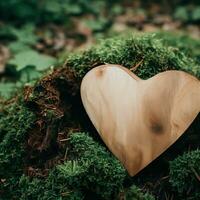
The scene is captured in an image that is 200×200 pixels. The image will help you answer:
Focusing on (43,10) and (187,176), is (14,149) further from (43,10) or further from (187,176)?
(43,10)

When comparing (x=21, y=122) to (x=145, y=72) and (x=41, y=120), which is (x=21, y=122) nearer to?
(x=41, y=120)

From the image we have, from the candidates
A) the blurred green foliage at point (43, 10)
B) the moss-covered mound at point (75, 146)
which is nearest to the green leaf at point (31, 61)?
the moss-covered mound at point (75, 146)

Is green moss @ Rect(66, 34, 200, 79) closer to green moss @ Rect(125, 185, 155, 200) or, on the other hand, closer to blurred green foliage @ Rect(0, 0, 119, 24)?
green moss @ Rect(125, 185, 155, 200)

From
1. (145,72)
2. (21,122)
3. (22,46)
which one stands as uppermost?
(145,72)

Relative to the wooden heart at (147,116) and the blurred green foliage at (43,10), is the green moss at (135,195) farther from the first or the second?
the blurred green foliage at (43,10)

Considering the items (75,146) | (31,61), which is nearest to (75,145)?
(75,146)

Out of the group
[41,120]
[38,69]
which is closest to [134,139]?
[41,120]

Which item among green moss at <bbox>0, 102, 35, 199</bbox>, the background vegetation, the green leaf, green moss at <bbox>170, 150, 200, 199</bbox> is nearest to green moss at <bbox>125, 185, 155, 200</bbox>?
the background vegetation
